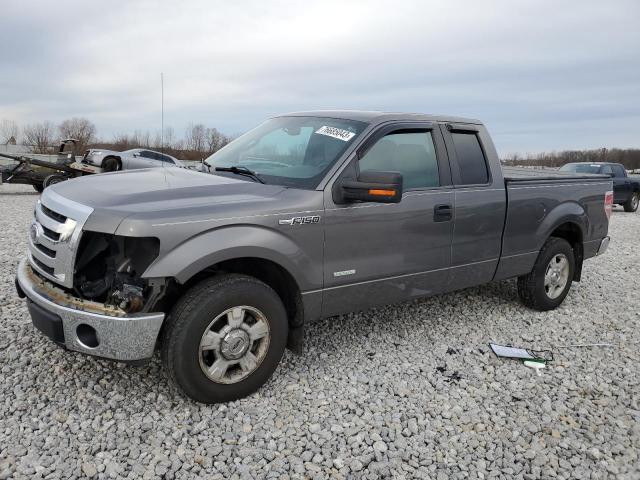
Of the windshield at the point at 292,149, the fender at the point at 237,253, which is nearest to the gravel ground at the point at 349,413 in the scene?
the fender at the point at 237,253

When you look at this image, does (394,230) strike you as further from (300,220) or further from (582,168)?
(582,168)

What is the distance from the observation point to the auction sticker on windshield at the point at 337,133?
3.81 meters

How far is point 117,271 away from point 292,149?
165cm

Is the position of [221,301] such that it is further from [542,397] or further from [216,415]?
[542,397]

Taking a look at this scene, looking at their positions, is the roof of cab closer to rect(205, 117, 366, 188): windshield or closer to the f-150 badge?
rect(205, 117, 366, 188): windshield

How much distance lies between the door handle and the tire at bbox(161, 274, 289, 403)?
1.53 meters

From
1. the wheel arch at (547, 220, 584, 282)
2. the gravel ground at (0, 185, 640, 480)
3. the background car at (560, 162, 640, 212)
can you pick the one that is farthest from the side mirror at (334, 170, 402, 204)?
the background car at (560, 162, 640, 212)

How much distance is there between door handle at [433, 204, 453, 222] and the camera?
4.11m

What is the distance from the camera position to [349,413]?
330 cm

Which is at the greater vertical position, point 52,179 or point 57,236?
point 52,179

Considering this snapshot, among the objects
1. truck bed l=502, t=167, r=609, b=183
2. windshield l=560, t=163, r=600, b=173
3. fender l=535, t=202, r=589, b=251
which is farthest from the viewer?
windshield l=560, t=163, r=600, b=173

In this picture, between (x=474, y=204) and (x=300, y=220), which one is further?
(x=474, y=204)

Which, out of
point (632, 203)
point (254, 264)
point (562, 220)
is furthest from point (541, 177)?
point (632, 203)

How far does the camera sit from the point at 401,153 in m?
4.08
